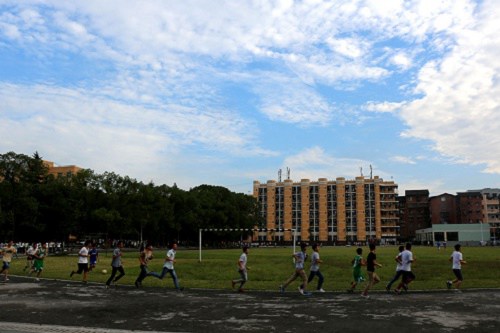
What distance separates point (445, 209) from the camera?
500ft

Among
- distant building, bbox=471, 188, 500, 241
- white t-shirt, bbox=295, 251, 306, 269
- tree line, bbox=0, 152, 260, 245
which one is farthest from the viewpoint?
distant building, bbox=471, 188, 500, 241

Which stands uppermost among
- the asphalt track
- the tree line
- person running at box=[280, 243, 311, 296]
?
the tree line

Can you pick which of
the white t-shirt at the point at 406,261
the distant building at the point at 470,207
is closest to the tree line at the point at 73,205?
the white t-shirt at the point at 406,261

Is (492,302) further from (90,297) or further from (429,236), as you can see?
(429,236)

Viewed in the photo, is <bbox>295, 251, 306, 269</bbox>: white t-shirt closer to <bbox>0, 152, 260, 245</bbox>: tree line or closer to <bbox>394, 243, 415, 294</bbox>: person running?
<bbox>394, 243, 415, 294</bbox>: person running

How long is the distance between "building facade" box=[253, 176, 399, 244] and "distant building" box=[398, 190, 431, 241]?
13.1m

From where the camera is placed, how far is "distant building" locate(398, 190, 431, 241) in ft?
531

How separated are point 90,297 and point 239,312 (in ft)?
21.5

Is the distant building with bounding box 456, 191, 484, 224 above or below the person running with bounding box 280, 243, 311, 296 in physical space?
above

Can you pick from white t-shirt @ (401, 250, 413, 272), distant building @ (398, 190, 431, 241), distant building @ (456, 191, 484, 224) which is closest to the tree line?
white t-shirt @ (401, 250, 413, 272)

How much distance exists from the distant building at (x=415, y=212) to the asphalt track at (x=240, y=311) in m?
152

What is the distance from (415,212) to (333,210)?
30403mm

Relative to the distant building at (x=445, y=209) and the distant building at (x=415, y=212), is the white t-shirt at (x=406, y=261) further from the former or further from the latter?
the distant building at (x=415, y=212)

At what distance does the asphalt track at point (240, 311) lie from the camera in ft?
37.3
